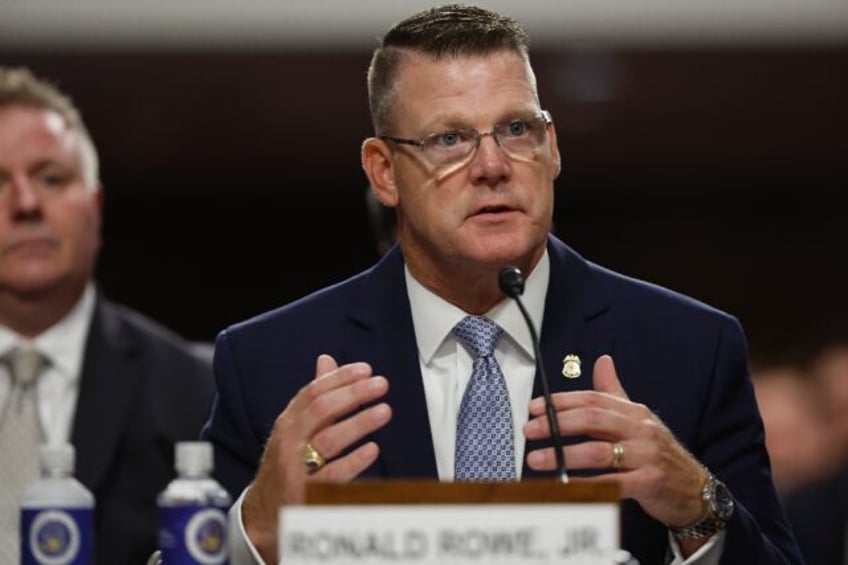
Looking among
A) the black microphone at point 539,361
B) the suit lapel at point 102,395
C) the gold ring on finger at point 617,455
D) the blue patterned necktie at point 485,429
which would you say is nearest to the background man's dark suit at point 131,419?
the suit lapel at point 102,395

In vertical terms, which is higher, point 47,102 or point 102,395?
point 47,102

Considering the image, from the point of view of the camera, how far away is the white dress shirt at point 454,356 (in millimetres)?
3355

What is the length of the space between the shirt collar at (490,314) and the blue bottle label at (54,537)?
2.72ft

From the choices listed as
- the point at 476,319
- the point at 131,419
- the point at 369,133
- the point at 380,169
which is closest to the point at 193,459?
the point at 476,319

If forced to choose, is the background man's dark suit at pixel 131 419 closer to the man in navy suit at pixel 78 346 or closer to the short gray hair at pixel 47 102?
the man in navy suit at pixel 78 346

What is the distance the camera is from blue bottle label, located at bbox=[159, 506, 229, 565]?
2801 millimetres

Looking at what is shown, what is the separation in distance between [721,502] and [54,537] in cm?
100

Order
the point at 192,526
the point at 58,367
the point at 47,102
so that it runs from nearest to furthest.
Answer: the point at 192,526 → the point at 58,367 → the point at 47,102

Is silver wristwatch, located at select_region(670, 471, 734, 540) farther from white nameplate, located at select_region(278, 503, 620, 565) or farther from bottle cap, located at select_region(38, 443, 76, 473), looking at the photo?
bottle cap, located at select_region(38, 443, 76, 473)

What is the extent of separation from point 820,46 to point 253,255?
299cm

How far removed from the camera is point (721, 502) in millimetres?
3006

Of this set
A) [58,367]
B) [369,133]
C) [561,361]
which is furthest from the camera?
[369,133]

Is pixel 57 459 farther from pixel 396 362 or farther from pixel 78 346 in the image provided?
pixel 78 346

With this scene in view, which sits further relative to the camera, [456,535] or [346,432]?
[346,432]
